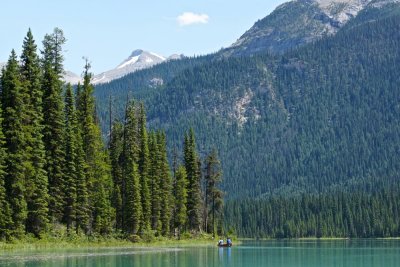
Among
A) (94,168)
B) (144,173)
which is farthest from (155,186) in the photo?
(94,168)

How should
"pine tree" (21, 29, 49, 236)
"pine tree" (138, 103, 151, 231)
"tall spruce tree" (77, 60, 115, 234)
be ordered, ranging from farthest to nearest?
"pine tree" (138, 103, 151, 231), "tall spruce tree" (77, 60, 115, 234), "pine tree" (21, 29, 49, 236)

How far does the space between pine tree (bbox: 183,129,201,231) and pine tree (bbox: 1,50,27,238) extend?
55967 mm

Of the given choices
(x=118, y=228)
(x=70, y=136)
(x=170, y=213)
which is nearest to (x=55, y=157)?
(x=70, y=136)

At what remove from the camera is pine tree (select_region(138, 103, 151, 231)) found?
109375 millimetres

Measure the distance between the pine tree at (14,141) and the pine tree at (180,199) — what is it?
4975 cm

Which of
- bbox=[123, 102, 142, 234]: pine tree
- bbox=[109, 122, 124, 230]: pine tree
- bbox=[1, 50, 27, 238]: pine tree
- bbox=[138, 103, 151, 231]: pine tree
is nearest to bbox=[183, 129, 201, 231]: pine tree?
bbox=[109, 122, 124, 230]: pine tree

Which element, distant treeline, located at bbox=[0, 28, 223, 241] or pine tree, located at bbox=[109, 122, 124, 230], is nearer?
distant treeline, located at bbox=[0, 28, 223, 241]

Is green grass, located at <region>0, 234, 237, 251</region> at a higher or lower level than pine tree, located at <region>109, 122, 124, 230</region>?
lower

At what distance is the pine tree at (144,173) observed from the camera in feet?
359

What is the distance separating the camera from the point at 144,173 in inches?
4400

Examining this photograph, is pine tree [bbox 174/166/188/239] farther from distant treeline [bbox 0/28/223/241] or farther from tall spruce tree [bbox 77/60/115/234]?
tall spruce tree [bbox 77/60/115/234]

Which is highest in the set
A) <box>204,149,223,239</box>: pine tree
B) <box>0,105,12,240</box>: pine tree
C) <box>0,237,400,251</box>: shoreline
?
<box>204,149,223,239</box>: pine tree

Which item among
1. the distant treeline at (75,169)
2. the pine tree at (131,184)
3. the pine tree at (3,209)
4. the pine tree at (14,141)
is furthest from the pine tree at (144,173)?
the pine tree at (3,209)

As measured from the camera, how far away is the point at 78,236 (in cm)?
8712
